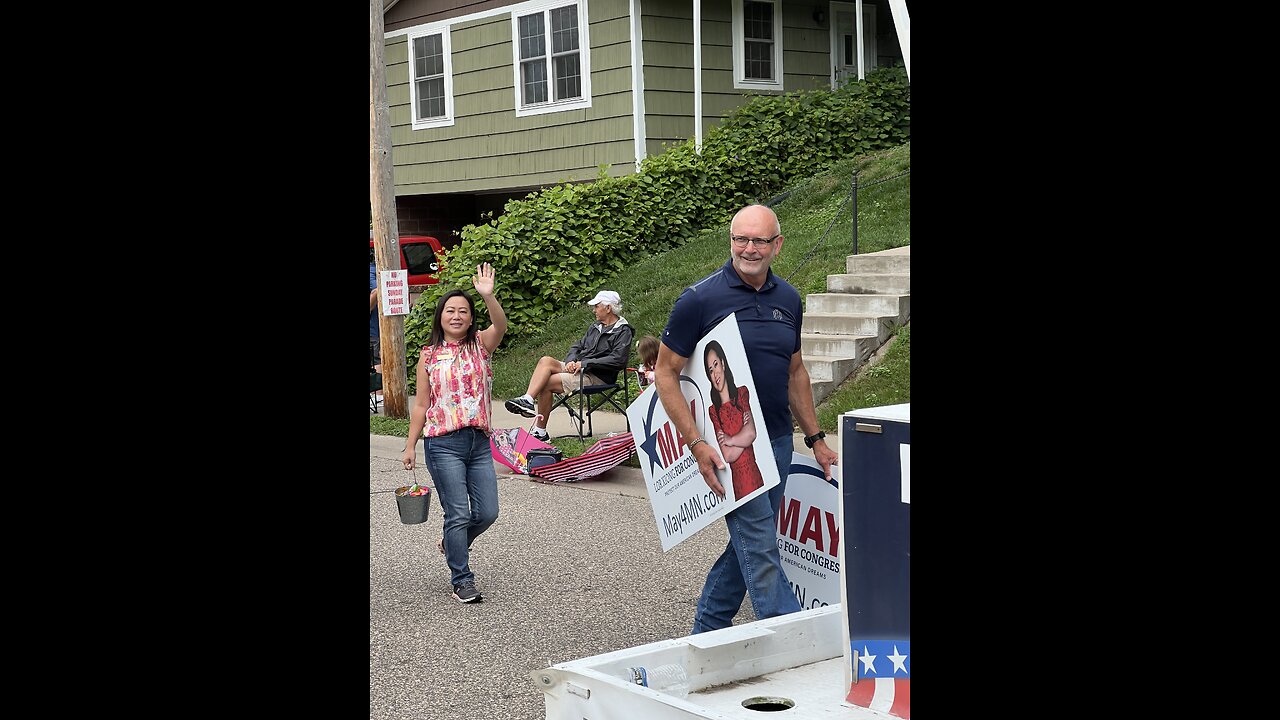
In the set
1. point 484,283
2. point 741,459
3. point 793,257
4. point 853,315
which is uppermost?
point 793,257

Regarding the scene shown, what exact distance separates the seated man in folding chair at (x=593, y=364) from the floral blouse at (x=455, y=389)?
5351 millimetres

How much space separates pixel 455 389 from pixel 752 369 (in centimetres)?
228

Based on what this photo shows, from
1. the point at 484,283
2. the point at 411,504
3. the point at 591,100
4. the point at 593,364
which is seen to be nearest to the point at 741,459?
the point at 484,283

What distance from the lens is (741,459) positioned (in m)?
5.18

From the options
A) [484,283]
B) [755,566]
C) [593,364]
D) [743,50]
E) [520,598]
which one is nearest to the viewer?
[755,566]

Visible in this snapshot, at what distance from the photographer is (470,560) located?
814 centimetres

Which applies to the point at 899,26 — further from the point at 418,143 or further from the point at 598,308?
the point at 418,143

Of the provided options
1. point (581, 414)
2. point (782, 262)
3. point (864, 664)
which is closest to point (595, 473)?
point (581, 414)

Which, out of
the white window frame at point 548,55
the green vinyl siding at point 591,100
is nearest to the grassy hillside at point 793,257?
the green vinyl siding at point 591,100

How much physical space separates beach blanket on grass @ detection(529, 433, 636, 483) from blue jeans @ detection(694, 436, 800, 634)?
5.32 metres

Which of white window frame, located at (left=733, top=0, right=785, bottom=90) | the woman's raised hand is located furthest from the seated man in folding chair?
white window frame, located at (left=733, top=0, right=785, bottom=90)

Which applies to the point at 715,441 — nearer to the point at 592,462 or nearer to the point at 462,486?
the point at 462,486
